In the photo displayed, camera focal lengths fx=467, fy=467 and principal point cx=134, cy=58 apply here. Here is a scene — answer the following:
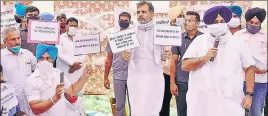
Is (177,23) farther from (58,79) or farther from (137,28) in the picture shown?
(58,79)

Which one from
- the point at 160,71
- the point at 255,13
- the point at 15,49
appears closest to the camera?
the point at 15,49

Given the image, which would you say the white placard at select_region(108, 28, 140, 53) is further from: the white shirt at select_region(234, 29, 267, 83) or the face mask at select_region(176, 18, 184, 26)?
the white shirt at select_region(234, 29, 267, 83)

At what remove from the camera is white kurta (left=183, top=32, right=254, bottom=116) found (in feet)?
13.7

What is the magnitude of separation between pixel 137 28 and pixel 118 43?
12.6 inches

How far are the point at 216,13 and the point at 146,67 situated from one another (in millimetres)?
1085

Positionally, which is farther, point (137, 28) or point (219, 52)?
point (137, 28)

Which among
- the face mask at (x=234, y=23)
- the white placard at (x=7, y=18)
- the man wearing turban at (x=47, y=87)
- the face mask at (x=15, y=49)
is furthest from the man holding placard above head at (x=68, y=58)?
the face mask at (x=234, y=23)

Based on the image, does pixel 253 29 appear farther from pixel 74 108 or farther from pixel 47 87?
pixel 47 87

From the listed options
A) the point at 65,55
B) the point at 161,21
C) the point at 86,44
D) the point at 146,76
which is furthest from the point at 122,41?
the point at 65,55

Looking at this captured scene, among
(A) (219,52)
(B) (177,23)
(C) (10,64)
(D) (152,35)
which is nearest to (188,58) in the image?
(A) (219,52)

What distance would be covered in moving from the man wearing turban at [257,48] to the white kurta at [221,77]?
114cm

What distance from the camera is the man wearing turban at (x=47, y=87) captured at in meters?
3.94

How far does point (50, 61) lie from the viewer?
13.6 feet

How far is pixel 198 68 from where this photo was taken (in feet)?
14.1
